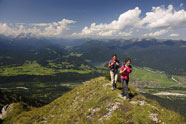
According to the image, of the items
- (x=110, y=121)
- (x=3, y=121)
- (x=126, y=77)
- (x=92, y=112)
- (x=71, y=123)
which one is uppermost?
(x=126, y=77)

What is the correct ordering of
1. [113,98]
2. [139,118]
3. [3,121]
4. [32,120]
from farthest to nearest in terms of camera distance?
[3,121], [32,120], [113,98], [139,118]

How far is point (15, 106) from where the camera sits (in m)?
26.4

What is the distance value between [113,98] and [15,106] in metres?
25.6

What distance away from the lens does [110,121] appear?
1062cm

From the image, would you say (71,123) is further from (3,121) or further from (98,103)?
(3,121)

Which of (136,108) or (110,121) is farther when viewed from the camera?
(136,108)

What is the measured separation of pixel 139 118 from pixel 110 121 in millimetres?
2736

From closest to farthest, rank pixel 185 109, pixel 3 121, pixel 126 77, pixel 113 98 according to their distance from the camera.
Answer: pixel 126 77 < pixel 113 98 < pixel 3 121 < pixel 185 109

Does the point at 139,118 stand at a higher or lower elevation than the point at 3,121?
higher

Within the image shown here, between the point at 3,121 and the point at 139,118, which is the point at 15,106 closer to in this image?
the point at 3,121

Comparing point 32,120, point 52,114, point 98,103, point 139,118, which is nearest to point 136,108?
point 139,118

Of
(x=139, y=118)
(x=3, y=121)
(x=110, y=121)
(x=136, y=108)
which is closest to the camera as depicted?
(x=139, y=118)

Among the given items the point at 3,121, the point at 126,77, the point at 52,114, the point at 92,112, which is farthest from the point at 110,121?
the point at 3,121

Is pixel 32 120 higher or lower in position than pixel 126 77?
lower
